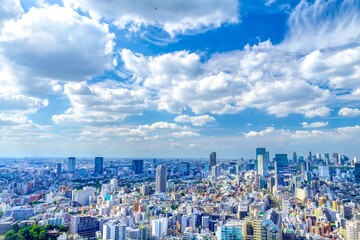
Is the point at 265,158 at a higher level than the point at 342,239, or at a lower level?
higher

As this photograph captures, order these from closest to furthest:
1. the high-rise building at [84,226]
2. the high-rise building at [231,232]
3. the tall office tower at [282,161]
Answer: the high-rise building at [231,232] → the high-rise building at [84,226] → the tall office tower at [282,161]

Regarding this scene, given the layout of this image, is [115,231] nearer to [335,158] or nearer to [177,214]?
[177,214]

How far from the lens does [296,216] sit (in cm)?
1306

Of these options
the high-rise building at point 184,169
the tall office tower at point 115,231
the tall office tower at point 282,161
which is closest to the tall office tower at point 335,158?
the tall office tower at point 282,161

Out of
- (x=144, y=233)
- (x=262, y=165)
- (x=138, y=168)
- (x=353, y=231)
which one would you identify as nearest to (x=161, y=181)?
(x=138, y=168)

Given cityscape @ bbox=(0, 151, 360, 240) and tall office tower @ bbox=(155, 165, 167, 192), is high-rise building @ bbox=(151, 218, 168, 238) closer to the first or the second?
cityscape @ bbox=(0, 151, 360, 240)

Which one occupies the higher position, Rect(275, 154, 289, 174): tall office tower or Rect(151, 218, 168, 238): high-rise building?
Rect(275, 154, 289, 174): tall office tower

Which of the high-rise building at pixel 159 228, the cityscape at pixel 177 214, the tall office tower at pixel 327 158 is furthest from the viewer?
the tall office tower at pixel 327 158

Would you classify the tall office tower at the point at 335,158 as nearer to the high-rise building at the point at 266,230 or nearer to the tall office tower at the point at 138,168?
the tall office tower at the point at 138,168

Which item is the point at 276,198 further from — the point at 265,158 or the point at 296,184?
the point at 265,158

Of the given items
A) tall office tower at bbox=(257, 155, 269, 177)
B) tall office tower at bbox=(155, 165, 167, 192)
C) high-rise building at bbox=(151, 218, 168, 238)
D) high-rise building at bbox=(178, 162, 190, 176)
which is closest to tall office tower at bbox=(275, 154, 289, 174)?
tall office tower at bbox=(257, 155, 269, 177)

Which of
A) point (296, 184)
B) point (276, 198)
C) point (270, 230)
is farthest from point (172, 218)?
point (296, 184)

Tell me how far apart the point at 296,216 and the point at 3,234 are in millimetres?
11234

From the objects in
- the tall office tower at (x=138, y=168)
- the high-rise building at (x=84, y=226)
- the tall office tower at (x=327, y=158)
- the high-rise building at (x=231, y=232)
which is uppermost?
the tall office tower at (x=327, y=158)
